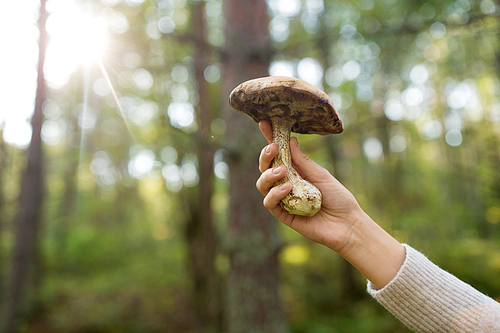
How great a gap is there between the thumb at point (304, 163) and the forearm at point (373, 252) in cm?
43

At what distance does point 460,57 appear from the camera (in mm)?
12094

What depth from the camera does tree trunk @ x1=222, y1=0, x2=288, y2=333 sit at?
10.7 ft

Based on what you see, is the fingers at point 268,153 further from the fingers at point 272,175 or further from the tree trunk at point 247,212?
the tree trunk at point 247,212

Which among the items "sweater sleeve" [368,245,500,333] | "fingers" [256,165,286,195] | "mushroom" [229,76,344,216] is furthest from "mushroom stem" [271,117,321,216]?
"sweater sleeve" [368,245,500,333]

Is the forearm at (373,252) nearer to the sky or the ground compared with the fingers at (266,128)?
nearer to the ground

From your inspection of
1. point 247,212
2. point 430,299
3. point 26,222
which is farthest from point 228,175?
point 26,222

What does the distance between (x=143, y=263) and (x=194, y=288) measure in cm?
577

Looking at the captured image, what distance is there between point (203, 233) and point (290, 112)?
5493 millimetres

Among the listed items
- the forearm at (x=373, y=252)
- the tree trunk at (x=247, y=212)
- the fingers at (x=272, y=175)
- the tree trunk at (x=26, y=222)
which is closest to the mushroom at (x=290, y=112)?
the fingers at (x=272, y=175)

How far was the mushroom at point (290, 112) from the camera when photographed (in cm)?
162

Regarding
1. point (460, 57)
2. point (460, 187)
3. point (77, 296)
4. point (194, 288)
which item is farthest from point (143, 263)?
point (460, 187)

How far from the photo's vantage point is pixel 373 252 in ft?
5.53

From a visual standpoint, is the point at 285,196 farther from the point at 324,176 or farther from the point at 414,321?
the point at 414,321

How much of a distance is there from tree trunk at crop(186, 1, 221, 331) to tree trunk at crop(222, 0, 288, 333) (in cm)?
311
